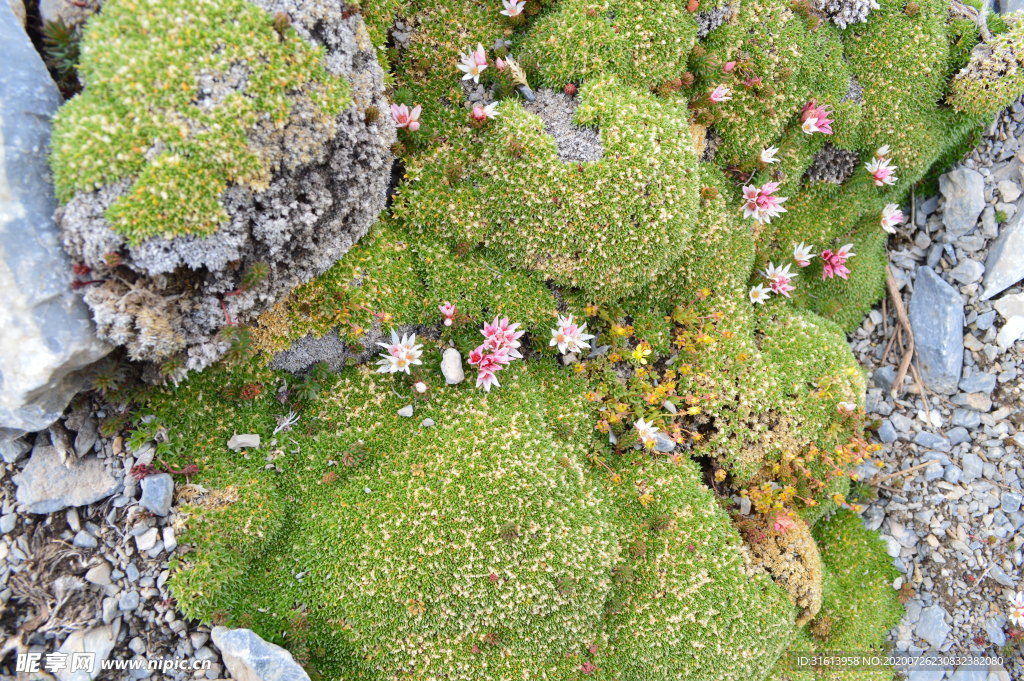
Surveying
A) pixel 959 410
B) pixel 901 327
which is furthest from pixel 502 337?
pixel 959 410

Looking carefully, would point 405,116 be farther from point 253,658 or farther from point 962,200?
point 962,200

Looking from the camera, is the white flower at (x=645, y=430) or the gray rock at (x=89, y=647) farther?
the white flower at (x=645, y=430)

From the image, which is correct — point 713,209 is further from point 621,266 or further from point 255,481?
point 255,481

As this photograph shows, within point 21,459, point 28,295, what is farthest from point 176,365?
point 21,459

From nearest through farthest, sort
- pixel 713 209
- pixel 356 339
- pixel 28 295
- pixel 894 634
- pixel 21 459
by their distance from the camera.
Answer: pixel 28 295
pixel 21 459
pixel 356 339
pixel 713 209
pixel 894 634

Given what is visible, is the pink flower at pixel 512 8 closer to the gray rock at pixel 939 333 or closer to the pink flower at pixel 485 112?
the pink flower at pixel 485 112

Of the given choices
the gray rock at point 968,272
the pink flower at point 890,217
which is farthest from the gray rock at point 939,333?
the pink flower at point 890,217
